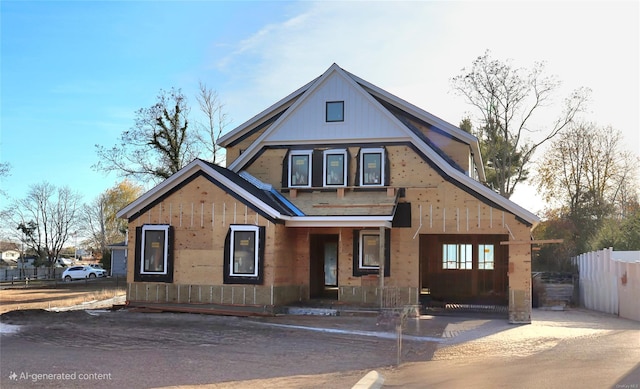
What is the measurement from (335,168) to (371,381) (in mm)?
12444

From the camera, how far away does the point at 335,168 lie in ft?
68.8

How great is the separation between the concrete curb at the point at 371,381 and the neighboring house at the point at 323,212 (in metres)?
7.82

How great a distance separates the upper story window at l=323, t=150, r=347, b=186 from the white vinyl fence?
9.99 meters

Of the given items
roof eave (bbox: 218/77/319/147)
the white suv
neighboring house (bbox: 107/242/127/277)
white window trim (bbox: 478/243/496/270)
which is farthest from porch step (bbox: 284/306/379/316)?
neighboring house (bbox: 107/242/127/277)

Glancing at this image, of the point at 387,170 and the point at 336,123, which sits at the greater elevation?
the point at 336,123

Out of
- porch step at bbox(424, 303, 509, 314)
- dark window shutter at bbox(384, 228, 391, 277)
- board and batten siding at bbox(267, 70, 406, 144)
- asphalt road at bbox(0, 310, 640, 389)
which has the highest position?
board and batten siding at bbox(267, 70, 406, 144)

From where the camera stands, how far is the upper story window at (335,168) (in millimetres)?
20797

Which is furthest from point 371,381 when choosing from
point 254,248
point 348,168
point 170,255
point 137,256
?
point 137,256

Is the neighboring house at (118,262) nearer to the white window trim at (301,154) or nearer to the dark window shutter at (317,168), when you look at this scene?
the white window trim at (301,154)

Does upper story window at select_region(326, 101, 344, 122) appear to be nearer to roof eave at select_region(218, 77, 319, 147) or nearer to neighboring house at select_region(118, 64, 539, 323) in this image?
neighboring house at select_region(118, 64, 539, 323)

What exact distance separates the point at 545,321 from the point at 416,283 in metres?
4.18

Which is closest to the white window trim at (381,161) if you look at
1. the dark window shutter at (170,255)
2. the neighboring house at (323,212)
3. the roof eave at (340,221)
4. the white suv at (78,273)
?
the neighboring house at (323,212)

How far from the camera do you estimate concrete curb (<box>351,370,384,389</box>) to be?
868 centimetres

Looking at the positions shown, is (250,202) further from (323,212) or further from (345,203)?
(345,203)
